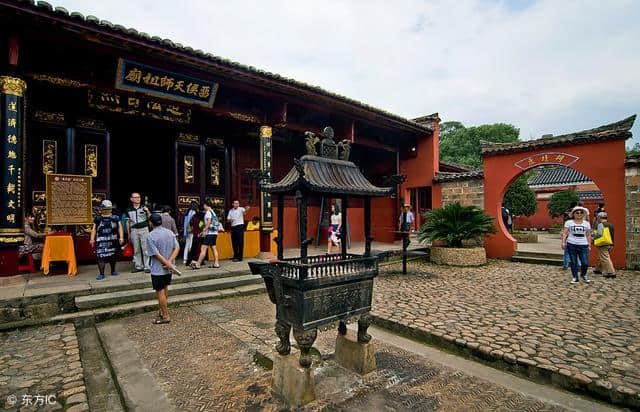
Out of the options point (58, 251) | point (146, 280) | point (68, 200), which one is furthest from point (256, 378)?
point (68, 200)

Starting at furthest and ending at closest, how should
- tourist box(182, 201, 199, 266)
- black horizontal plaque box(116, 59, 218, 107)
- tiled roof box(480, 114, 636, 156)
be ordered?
1. tiled roof box(480, 114, 636, 156)
2. tourist box(182, 201, 199, 266)
3. black horizontal plaque box(116, 59, 218, 107)

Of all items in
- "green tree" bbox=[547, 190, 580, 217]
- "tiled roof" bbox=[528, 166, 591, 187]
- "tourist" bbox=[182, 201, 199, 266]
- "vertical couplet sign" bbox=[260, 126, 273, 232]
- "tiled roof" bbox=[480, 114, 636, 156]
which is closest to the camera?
"tourist" bbox=[182, 201, 199, 266]

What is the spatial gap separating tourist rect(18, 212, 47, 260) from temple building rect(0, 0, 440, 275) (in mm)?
292

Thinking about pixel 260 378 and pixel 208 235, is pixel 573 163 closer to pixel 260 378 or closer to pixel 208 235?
pixel 208 235

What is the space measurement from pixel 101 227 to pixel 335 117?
22.3ft

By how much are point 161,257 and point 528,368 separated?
459 cm

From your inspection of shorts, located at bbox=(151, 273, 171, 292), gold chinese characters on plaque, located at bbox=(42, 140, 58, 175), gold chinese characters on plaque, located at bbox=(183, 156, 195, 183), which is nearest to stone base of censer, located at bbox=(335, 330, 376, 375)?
shorts, located at bbox=(151, 273, 171, 292)

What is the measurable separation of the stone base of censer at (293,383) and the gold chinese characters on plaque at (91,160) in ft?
22.8

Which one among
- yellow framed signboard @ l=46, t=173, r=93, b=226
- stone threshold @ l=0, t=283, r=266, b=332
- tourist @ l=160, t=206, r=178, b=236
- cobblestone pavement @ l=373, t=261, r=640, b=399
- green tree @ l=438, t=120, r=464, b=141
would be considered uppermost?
green tree @ l=438, t=120, r=464, b=141

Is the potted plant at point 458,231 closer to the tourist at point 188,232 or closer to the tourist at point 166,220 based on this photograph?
the tourist at point 188,232

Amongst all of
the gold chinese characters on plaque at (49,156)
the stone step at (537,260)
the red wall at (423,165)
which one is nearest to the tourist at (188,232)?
the gold chinese characters on plaque at (49,156)

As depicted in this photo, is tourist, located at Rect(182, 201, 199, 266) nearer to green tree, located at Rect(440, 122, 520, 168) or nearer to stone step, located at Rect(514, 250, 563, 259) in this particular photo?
stone step, located at Rect(514, 250, 563, 259)

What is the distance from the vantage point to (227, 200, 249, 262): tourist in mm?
8008

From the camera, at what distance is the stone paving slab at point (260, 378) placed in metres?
2.86
